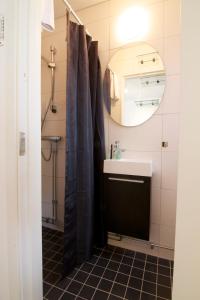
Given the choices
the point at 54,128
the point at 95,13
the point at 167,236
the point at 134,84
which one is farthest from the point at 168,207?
the point at 95,13

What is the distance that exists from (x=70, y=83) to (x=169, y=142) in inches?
38.5

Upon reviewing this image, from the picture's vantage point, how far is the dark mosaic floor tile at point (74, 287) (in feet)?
4.07

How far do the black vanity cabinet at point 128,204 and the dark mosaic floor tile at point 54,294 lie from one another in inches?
24.4

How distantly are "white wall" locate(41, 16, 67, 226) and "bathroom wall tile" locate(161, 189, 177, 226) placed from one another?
1.11 m

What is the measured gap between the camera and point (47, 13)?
1002mm

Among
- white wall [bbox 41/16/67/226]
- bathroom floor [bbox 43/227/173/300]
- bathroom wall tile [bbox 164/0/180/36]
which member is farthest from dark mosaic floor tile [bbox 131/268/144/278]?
bathroom wall tile [bbox 164/0/180/36]

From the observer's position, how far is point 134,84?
169 centimetres

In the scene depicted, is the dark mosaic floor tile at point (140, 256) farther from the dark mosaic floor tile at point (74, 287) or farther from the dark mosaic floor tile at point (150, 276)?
the dark mosaic floor tile at point (74, 287)

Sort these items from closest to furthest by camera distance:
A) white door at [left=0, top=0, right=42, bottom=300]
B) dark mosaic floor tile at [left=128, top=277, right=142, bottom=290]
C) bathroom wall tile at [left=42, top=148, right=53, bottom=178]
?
1. white door at [left=0, top=0, right=42, bottom=300]
2. dark mosaic floor tile at [left=128, top=277, right=142, bottom=290]
3. bathroom wall tile at [left=42, top=148, right=53, bottom=178]

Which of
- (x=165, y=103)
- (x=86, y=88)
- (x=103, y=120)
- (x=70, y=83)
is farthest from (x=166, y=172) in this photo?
(x=70, y=83)

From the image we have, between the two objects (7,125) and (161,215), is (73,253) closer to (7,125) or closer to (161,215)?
(161,215)

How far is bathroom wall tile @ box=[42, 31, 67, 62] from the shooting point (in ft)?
6.49

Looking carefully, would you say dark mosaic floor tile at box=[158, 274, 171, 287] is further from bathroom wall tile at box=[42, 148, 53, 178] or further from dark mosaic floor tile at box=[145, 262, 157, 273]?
bathroom wall tile at box=[42, 148, 53, 178]

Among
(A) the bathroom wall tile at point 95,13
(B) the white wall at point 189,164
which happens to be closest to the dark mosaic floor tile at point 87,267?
(B) the white wall at point 189,164
